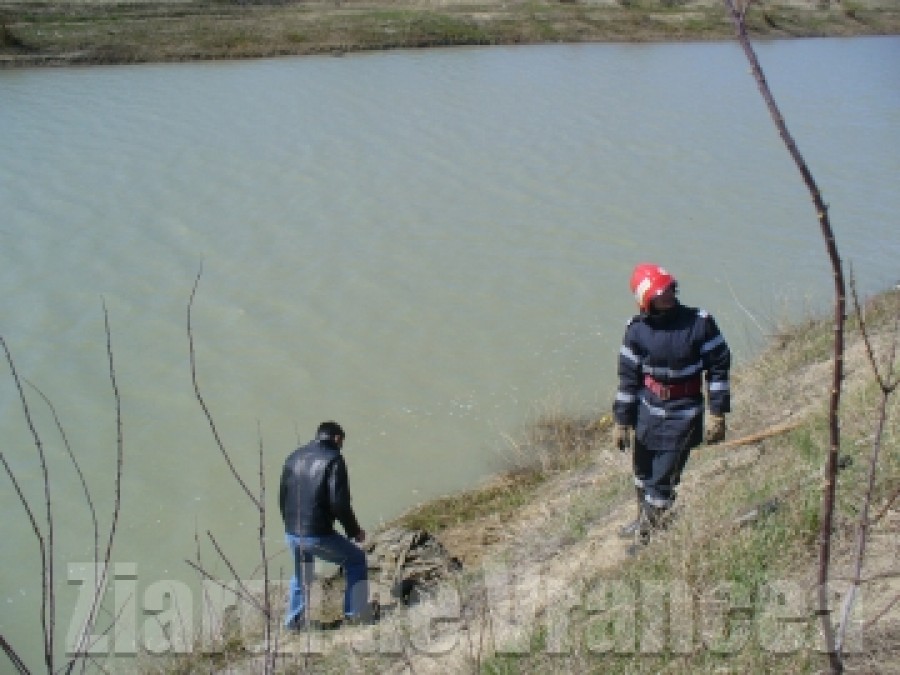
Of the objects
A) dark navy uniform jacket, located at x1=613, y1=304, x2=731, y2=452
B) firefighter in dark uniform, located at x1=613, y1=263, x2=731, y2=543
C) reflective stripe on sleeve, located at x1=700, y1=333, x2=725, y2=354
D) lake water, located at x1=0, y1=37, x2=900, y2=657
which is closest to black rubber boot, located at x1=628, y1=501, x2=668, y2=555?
firefighter in dark uniform, located at x1=613, y1=263, x2=731, y2=543

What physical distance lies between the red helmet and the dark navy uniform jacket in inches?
4.8

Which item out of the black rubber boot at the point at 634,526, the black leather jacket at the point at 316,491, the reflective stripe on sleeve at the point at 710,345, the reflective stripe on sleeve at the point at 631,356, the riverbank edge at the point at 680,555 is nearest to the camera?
the riverbank edge at the point at 680,555

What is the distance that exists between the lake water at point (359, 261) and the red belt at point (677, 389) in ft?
5.94

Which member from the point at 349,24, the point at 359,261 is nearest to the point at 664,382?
the point at 359,261

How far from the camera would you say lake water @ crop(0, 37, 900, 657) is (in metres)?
7.02

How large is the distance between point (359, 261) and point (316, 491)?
6767 mm

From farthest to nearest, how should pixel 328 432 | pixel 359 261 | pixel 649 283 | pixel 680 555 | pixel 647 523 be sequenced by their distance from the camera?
pixel 359 261 < pixel 328 432 < pixel 647 523 < pixel 649 283 < pixel 680 555

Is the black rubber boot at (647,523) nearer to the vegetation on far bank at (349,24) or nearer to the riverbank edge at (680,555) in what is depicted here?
the riverbank edge at (680,555)

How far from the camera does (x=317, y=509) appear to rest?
450cm

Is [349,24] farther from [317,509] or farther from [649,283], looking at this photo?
[649,283]

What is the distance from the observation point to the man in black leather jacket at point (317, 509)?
176 inches

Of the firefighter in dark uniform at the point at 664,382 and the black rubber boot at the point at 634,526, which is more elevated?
the firefighter in dark uniform at the point at 664,382

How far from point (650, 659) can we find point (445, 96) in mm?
19622

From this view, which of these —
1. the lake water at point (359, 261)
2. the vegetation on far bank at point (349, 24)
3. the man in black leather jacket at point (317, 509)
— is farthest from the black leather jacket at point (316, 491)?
the vegetation on far bank at point (349, 24)
